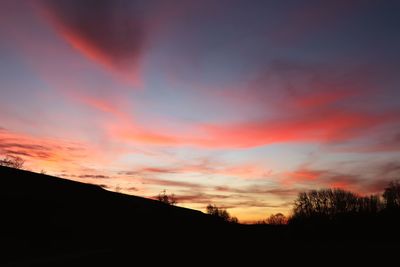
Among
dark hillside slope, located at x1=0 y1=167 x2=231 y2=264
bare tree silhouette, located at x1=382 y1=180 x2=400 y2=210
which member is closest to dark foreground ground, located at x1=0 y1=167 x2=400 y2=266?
dark hillside slope, located at x1=0 y1=167 x2=231 y2=264

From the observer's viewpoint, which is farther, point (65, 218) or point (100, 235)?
point (100, 235)

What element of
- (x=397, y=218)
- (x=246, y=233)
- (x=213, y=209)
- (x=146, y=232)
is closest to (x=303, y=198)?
(x=213, y=209)

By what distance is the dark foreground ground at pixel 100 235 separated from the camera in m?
18.1

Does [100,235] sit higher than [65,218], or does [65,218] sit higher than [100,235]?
[65,218]

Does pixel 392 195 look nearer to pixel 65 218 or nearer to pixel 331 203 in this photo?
pixel 331 203

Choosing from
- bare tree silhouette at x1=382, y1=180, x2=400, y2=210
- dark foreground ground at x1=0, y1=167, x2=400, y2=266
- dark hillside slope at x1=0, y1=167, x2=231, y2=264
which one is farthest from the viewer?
bare tree silhouette at x1=382, y1=180, x2=400, y2=210

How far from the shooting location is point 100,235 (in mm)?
25172

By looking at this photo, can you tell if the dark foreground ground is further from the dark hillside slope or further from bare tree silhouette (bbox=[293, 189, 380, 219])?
bare tree silhouette (bbox=[293, 189, 380, 219])

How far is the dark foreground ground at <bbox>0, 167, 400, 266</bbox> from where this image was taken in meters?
18.1

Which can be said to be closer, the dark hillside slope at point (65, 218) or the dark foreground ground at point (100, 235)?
the dark foreground ground at point (100, 235)

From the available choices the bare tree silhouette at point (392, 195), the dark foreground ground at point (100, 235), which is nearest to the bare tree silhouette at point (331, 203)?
the bare tree silhouette at point (392, 195)

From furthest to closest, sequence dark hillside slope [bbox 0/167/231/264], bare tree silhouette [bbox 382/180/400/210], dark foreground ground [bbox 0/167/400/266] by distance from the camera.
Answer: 1. bare tree silhouette [bbox 382/180/400/210]
2. dark hillside slope [bbox 0/167/231/264]
3. dark foreground ground [bbox 0/167/400/266]

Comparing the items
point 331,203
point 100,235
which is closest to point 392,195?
point 331,203

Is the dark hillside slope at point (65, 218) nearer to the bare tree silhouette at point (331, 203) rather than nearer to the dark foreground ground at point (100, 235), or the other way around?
the dark foreground ground at point (100, 235)
